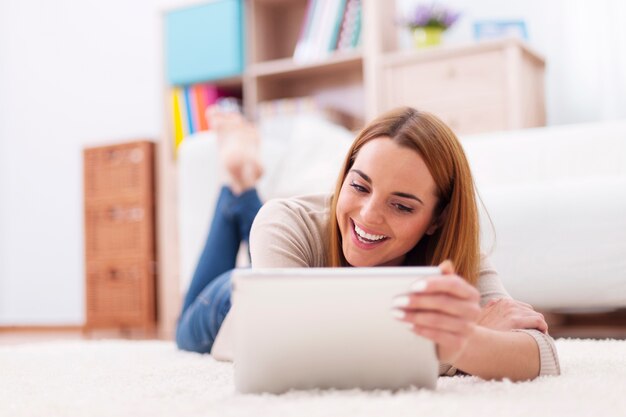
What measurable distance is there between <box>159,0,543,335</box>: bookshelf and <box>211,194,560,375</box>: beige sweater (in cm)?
156

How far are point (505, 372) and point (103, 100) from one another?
3.42m

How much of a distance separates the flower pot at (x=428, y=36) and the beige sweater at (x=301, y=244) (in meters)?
1.74

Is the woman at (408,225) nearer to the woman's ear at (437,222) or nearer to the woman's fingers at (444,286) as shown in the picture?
the woman's ear at (437,222)

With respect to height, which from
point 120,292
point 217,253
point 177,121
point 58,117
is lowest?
point 120,292

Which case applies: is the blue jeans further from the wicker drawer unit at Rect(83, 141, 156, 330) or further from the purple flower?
the wicker drawer unit at Rect(83, 141, 156, 330)

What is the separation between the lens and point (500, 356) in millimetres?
935

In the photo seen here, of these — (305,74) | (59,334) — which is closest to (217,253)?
(305,74)

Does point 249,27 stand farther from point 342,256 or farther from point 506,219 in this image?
point 342,256

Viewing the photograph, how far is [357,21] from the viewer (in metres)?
3.00

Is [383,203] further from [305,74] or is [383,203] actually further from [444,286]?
[305,74]

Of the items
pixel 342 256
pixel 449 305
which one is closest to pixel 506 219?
pixel 342 256

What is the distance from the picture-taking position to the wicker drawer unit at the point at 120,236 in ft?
10.7

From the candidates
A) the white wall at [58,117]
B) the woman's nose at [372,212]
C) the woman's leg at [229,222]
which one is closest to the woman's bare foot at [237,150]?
the woman's leg at [229,222]

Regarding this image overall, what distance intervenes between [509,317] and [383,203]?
9.3 inches
